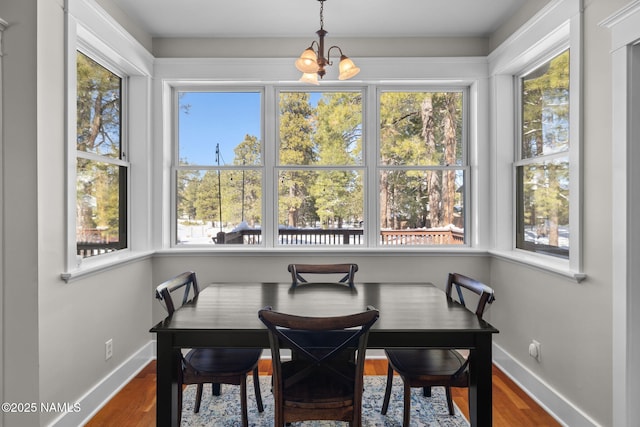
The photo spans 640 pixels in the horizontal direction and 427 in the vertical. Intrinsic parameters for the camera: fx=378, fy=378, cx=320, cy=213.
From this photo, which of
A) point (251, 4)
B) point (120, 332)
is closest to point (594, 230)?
point (251, 4)

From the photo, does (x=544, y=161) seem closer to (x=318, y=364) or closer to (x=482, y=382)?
(x=482, y=382)

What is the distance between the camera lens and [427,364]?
200 cm

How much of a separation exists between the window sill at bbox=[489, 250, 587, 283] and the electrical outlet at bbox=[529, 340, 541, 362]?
53 centimetres

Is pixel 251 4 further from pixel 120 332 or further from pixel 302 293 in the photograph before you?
pixel 120 332

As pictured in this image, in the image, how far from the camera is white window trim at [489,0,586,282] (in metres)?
2.19

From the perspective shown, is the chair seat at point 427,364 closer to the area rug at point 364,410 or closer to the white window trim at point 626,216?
the area rug at point 364,410

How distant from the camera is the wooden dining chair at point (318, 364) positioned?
59.2 inches

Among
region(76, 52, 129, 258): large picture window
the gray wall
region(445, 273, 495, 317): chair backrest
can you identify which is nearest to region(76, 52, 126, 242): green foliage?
region(76, 52, 129, 258): large picture window

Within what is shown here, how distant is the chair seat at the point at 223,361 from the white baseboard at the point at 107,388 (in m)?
0.78

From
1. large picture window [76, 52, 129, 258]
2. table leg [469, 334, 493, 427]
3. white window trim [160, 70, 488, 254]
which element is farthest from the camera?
white window trim [160, 70, 488, 254]

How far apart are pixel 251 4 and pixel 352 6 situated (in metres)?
0.73

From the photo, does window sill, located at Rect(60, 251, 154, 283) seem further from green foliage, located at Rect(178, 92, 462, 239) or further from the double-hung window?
the double-hung window

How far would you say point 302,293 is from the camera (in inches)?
92.4

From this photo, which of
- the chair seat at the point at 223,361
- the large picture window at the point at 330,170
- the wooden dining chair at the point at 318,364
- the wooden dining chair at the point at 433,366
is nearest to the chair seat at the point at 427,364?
the wooden dining chair at the point at 433,366
